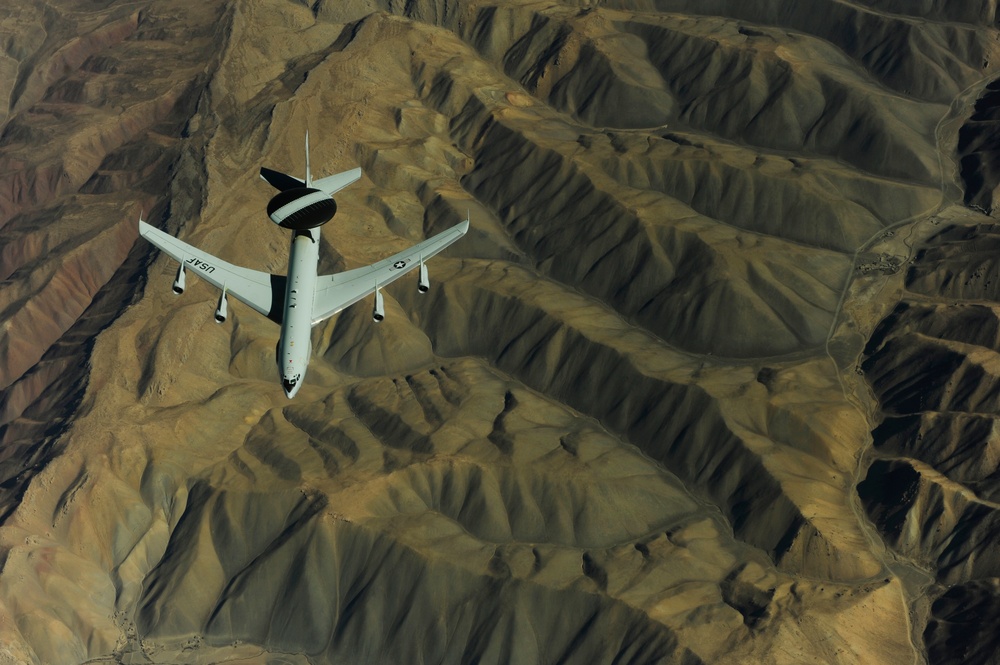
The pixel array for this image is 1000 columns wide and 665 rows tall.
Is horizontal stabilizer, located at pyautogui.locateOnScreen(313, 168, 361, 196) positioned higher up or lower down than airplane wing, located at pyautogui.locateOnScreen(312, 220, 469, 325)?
higher up

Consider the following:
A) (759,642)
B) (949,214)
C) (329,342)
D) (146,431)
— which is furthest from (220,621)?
(949,214)

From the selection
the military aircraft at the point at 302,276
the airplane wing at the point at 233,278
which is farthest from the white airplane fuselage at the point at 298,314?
the airplane wing at the point at 233,278

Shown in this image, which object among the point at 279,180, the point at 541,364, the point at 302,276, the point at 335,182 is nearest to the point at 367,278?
the point at 302,276

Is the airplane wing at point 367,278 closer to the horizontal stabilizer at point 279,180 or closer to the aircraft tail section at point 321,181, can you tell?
the aircraft tail section at point 321,181

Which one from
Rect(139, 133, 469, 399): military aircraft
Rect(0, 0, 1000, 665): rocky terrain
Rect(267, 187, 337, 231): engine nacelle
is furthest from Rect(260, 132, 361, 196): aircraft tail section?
Rect(0, 0, 1000, 665): rocky terrain

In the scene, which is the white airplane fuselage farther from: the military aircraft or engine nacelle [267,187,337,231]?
Result: engine nacelle [267,187,337,231]

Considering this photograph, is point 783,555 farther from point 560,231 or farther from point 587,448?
point 560,231
